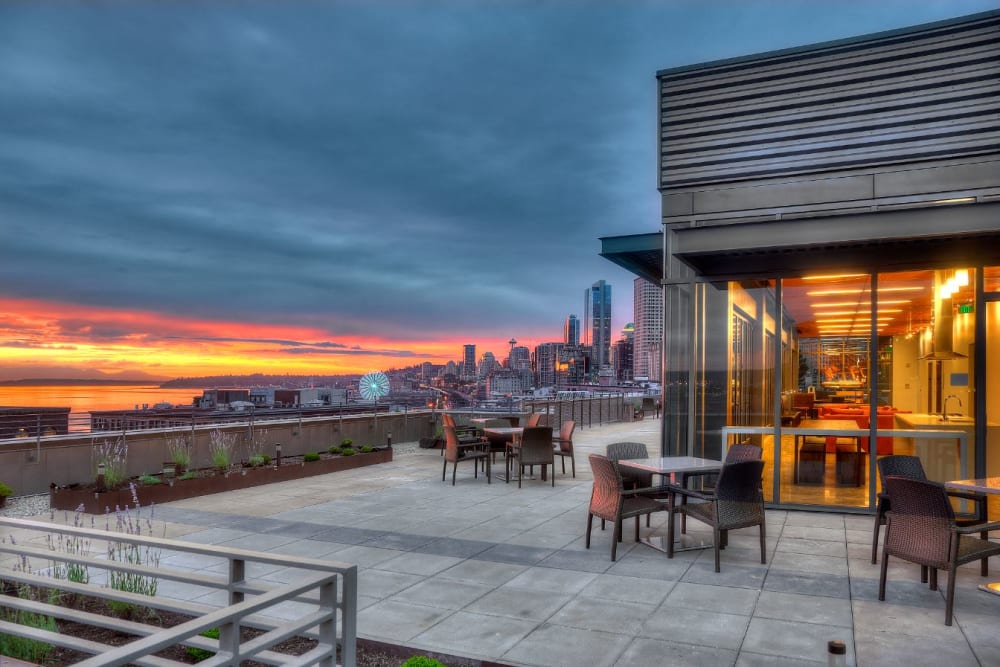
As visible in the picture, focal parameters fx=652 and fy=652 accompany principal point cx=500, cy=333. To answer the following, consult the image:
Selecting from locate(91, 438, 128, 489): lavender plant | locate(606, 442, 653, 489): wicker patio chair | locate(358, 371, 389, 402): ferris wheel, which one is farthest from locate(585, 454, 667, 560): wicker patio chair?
locate(358, 371, 389, 402): ferris wheel

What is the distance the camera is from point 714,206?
8.55 m

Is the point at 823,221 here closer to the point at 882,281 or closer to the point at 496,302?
the point at 882,281

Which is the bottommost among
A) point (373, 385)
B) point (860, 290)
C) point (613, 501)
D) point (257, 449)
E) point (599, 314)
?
point (257, 449)

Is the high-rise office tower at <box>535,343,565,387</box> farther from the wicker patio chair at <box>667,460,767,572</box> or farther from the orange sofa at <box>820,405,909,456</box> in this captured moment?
the wicker patio chair at <box>667,460,767,572</box>

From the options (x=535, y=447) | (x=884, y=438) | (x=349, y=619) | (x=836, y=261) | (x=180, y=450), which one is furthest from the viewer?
(x=180, y=450)

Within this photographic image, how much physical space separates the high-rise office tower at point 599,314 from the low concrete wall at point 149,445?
116 metres

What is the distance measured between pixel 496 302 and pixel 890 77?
3879cm

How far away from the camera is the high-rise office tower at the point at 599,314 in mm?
133625

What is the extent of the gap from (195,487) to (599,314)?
146 meters

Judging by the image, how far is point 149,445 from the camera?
32.5ft

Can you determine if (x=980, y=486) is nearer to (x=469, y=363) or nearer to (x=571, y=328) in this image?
(x=469, y=363)

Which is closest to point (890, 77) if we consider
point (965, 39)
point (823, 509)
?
point (965, 39)

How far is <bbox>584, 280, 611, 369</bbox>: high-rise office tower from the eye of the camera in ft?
438

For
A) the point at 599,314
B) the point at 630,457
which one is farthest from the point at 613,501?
the point at 599,314
